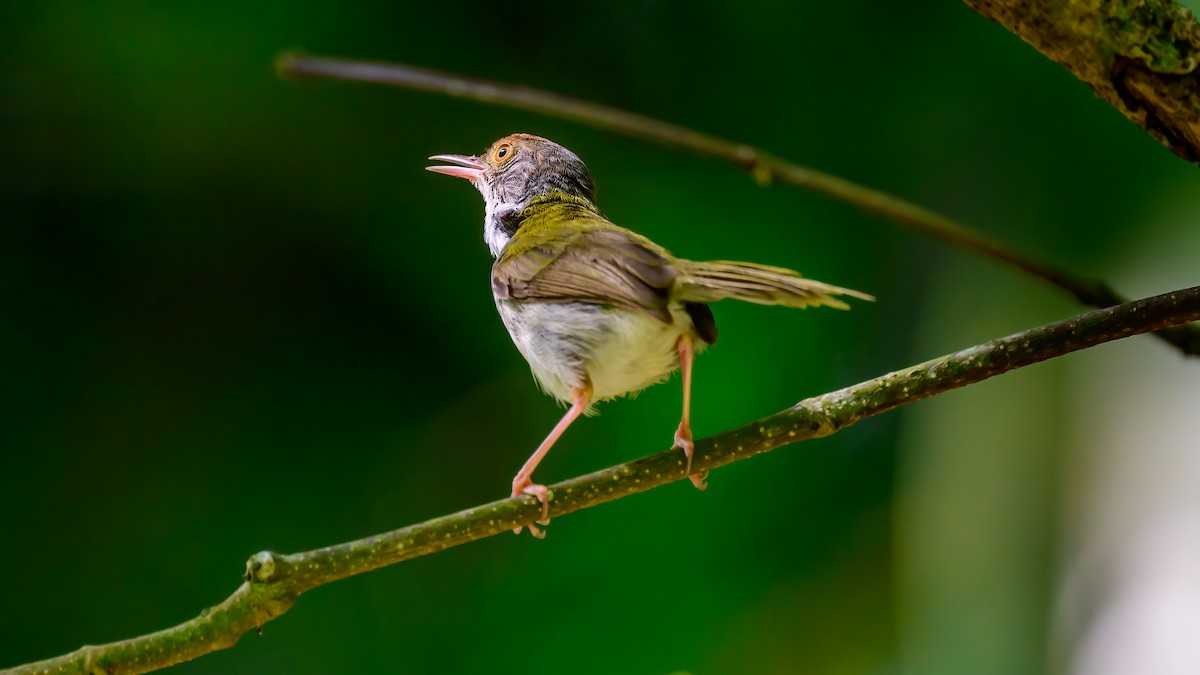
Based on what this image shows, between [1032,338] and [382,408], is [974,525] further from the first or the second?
[382,408]

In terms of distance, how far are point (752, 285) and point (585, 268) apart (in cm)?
44

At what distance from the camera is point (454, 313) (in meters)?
4.24

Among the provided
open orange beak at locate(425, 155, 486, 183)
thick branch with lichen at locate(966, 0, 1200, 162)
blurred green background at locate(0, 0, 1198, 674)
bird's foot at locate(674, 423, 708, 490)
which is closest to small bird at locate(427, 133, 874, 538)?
bird's foot at locate(674, 423, 708, 490)

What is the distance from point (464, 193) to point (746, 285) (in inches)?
104

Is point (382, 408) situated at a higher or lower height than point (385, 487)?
higher

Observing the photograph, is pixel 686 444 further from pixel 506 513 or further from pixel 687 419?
pixel 506 513

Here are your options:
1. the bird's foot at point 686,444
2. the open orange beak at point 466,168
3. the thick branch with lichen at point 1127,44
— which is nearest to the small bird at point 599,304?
the bird's foot at point 686,444

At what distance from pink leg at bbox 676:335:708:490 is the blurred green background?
1.57 metres

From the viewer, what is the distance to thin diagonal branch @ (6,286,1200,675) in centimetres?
165

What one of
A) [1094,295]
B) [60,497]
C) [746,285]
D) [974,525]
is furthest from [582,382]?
[60,497]

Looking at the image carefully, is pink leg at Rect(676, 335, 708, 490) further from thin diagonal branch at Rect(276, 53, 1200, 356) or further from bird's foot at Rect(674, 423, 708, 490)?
thin diagonal branch at Rect(276, 53, 1200, 356)

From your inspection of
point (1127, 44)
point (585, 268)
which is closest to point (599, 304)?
point (585, 268)

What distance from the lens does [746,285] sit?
1.72 metres

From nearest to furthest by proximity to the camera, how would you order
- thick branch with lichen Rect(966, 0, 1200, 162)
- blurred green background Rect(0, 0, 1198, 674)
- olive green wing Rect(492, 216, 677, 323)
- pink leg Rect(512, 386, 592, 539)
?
thick branch with lichen Rect(966, 0, 1200, 162) < olive green wing Rect(492, 216, 677, 323) < pink leg Rect(512, 386, 592, 539) < blurred green background Rect(0, 0, 1198, 674)
